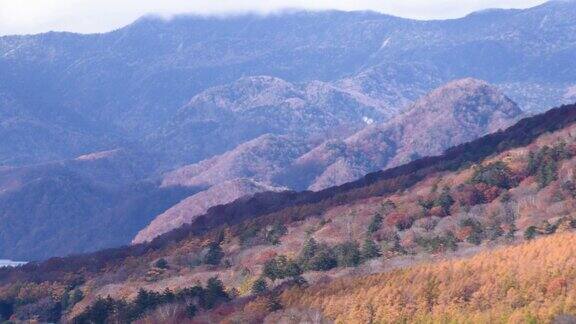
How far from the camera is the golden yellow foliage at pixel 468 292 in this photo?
3531cm

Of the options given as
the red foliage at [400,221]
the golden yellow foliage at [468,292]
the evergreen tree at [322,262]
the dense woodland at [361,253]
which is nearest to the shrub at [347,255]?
the dense woodland at [361,253]

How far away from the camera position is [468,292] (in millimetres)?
37688

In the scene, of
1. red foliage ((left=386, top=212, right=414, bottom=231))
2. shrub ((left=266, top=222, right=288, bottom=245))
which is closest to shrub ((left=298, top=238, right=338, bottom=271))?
red foliage ((left=386, top=212, right=414, bottom=231))

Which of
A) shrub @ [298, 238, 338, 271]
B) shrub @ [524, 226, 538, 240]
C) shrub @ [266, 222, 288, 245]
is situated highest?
shrub @ [266, 222, 288, 245]

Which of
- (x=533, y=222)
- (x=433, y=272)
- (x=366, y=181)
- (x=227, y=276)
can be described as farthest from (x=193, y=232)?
(x=433, y=272)

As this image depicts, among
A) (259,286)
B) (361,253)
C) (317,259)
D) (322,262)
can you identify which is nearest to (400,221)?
(361,253)

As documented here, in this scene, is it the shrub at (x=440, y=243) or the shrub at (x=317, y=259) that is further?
the shrub at (x=317, y=259)

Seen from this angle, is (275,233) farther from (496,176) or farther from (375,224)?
(496,176)

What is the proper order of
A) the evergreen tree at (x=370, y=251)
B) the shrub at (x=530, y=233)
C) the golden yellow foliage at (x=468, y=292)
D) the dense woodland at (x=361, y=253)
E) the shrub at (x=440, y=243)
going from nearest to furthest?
the golden yellow foliage at (x=468, y=292) < the dense woodland at (x=361, y=253) < the shrub at (x=530, y=233) < the shrub at (x=440, y=243) < the evergreen tree at (x=370, y=251)

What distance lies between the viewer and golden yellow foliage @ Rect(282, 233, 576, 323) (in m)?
35.3

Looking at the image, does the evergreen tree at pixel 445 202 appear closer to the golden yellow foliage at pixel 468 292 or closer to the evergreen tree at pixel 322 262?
the evergreen tree at pixel 322 262

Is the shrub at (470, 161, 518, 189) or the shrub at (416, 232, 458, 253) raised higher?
the shrub at (470, 161, 518, 189)

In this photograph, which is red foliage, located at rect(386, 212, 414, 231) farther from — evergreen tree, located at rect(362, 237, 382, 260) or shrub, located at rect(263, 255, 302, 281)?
shrub, located at rect(263, 255, 302, 281)

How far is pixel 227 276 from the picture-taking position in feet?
201
